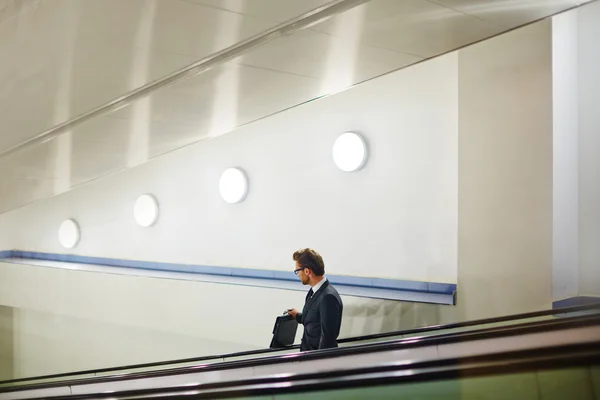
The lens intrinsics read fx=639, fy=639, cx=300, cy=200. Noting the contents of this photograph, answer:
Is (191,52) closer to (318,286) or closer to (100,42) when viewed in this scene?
(100,42)

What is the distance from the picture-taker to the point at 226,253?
29.2 feet

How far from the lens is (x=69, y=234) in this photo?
11.8m

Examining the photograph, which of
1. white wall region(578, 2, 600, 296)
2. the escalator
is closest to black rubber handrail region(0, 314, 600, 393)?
the escalator

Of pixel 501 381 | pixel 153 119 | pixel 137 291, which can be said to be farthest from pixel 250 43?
pixel 137 291

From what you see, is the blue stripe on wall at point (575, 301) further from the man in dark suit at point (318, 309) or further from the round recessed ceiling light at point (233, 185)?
the round recessed ceiling light at point (233, 185)

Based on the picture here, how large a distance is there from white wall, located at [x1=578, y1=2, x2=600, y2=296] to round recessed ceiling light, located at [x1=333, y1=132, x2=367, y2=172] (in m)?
2.69

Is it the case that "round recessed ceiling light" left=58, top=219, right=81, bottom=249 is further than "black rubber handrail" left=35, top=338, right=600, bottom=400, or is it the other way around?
"round recessed ceiling light" left=58, top=219, right=81, bottom=249

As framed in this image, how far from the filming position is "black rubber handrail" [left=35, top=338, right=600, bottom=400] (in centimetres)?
170

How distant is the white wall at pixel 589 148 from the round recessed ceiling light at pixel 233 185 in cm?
476

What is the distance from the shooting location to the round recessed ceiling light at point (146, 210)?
995 centimetres

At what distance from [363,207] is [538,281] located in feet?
7.73

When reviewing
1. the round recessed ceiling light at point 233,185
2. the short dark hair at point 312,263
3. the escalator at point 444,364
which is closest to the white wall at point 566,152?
the short dark hair at point 312,263

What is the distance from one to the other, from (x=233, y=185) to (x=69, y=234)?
4.62 meters

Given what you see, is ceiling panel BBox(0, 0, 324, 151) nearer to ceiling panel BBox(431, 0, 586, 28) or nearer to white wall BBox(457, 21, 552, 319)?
ceiling panel BBox(431, 0, 586, 28)
